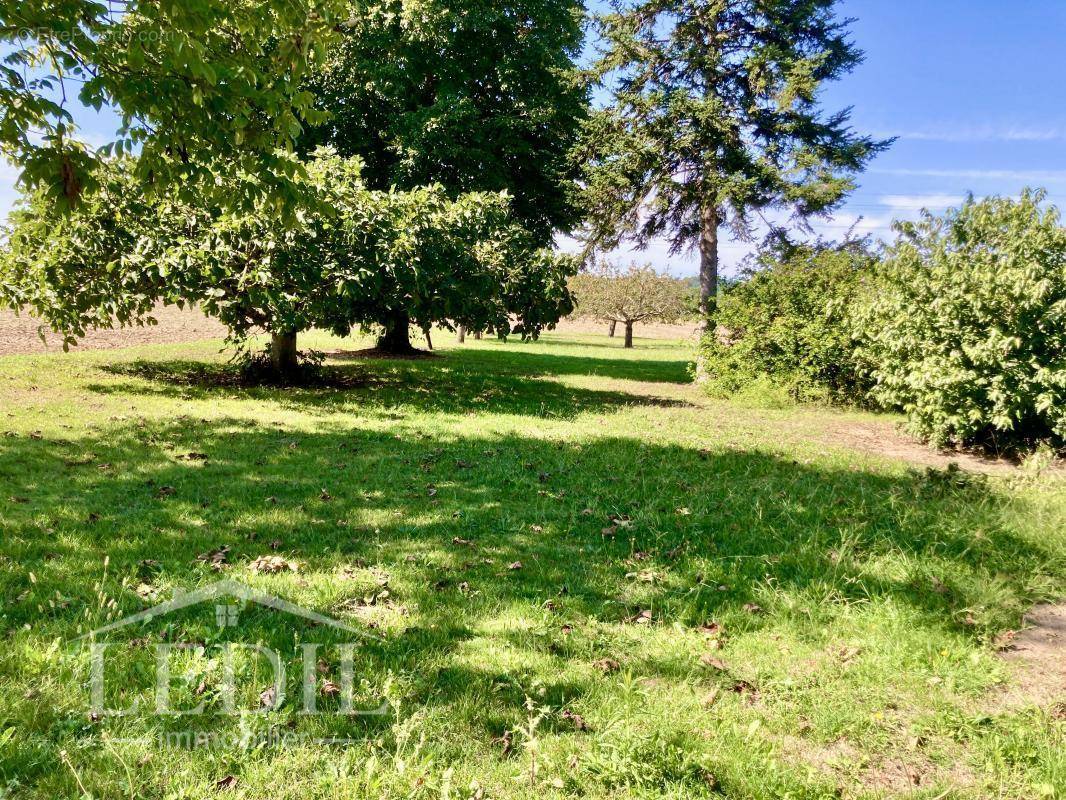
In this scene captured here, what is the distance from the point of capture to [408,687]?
3027mm

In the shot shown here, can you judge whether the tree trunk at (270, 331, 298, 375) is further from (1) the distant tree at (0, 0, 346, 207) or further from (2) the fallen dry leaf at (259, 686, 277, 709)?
(2) the fallen dry leaf at (259, 686, 277, 709)

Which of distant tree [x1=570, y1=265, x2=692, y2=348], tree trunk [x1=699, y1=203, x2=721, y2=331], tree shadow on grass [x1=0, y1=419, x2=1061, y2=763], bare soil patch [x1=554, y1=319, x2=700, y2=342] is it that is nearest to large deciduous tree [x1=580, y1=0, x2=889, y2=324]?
tree trunk [x1=699, y1=203, x2=721, y2=331]

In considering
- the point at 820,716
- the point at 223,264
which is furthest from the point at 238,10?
the point at 820,716

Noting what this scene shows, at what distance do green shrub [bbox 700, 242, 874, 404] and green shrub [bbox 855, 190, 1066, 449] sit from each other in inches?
131

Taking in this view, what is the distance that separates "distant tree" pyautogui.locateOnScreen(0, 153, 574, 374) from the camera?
1097cm

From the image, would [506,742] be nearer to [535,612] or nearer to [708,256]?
[535,612]

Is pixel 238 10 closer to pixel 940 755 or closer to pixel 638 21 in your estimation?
pixel 940 755

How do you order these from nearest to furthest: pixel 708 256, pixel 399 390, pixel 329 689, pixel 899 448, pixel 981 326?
pixel 329 689 → pixel 981 326 → pixel 899 448 → pixel 399 390 → pixel 708 256

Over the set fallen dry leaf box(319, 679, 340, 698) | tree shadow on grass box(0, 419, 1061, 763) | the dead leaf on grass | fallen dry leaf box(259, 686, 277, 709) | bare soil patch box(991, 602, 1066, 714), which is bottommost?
bare soil patch box(991, 602, 1066, 714)

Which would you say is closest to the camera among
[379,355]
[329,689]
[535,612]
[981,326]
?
[329,689]

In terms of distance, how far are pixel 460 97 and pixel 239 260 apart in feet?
32.1

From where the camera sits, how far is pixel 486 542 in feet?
16.7
